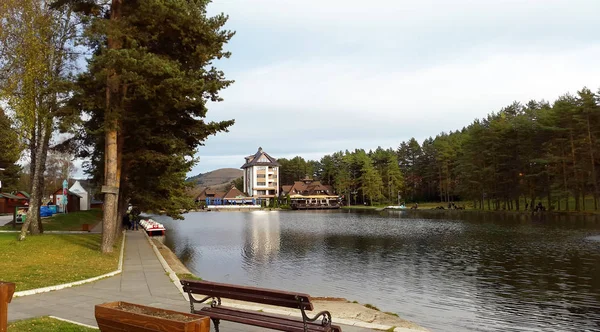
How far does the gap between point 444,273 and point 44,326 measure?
14402 millimetres

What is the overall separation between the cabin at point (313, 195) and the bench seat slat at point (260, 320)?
4287 inches

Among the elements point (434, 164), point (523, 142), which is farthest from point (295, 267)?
point (434, 164)

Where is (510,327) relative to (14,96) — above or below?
Result: below

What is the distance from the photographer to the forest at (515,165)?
2014 inches

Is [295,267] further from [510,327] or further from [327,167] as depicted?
[327,167]

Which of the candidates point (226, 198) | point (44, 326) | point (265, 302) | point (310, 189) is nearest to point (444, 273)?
point (265, 302)

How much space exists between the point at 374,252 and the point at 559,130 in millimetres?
41308

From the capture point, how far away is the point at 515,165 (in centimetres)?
6475

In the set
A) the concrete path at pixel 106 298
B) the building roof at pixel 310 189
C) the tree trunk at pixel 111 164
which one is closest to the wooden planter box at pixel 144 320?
the concrete path at pixel 106 298

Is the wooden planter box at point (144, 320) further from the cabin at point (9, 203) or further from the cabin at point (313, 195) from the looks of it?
the cabin at point (313, 195)

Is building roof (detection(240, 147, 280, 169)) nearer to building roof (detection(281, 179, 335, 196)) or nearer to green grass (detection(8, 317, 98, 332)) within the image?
building roof (detection(281, 179, 335, 196))

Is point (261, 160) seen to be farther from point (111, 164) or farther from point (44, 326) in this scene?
point (44, 326)

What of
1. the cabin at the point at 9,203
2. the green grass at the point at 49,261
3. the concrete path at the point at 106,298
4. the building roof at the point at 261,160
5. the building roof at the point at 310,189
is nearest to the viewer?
the concrete path at the point at 106,298

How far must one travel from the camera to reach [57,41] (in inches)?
803
